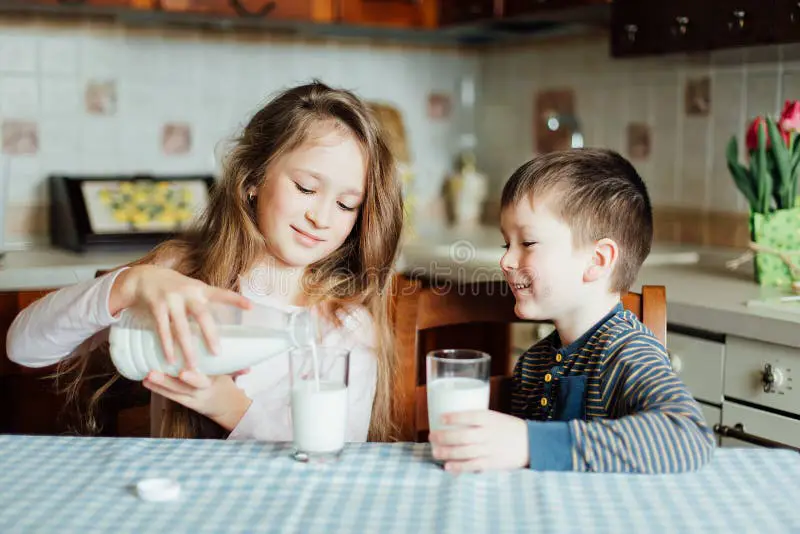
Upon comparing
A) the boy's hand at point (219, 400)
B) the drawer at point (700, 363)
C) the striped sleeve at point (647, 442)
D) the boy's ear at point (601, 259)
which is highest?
the boy's ear at point (601, 259)

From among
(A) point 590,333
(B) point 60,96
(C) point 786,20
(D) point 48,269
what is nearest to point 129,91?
(B) point 60,96

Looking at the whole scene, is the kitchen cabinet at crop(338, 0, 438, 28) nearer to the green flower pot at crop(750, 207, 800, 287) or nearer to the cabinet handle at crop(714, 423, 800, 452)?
the green flower pot at crop(750, 207, 800, 287)

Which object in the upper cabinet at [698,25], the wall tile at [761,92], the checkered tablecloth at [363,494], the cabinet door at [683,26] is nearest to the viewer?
the checkered tablecloth at [363,494]

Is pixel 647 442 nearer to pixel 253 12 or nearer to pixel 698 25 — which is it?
pixel 698 25

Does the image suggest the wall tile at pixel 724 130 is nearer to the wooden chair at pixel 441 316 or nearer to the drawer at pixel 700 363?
the drawer at pixel 700 363

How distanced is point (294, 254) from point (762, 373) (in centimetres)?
84

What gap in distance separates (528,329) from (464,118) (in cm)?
130

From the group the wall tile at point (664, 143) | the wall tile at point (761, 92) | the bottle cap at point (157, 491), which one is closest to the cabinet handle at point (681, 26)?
the wall tile at point (761, 92)

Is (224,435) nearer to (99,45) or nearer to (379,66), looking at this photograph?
(99,45)

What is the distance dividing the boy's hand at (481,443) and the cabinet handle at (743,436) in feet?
2.78

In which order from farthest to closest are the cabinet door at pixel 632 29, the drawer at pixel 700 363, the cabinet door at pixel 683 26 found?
the cabinet door at pixel 632 29
the cabinet door at pixel 683 26
the drawer at pixel 700 363

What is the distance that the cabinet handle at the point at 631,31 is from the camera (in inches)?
85.8

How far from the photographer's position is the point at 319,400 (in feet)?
3.24

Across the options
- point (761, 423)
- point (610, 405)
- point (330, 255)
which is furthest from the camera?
point (761, 423)
